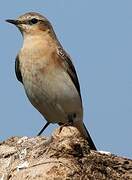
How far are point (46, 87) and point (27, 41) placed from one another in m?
1.02

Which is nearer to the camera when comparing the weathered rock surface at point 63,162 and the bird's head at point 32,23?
the weathered rock surface at point 63,162

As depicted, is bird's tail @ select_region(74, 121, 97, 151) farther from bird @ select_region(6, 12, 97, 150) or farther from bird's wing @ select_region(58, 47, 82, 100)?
bird's wing @ select_region(58, 47, 82, 100)

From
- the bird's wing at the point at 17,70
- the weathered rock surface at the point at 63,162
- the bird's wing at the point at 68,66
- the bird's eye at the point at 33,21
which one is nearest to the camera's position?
the weathered rock surface at the point at 63,162

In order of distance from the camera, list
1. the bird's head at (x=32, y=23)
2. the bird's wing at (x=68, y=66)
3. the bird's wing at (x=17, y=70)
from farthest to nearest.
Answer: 1. the bird's head at (x=32, y=23)
2. the bird's wing at (x=17, y=70)
3. the bird's wing at (x=68, y=66)

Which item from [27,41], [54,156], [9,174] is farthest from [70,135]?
[27,41]

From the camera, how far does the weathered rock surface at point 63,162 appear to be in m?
7.12

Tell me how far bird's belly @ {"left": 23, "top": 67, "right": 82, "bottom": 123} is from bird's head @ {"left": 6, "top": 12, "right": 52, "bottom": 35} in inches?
40.9

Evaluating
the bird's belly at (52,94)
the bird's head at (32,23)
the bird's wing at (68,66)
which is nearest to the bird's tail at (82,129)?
the bird's belly at (52,94)

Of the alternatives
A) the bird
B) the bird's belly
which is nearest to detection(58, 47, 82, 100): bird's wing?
the bird

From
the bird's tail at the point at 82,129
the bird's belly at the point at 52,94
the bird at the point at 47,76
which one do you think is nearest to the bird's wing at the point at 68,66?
the bird at the point at 47,76

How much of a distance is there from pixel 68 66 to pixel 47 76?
2.12ft

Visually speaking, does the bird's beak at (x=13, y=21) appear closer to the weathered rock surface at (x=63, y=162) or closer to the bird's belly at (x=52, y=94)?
the bird's belly at (x=52, y=94)

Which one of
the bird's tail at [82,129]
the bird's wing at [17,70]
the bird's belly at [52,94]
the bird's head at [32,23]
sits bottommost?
the bird's tail at [82,129]

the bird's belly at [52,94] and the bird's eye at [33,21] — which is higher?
the bird's eye at [33,21]
